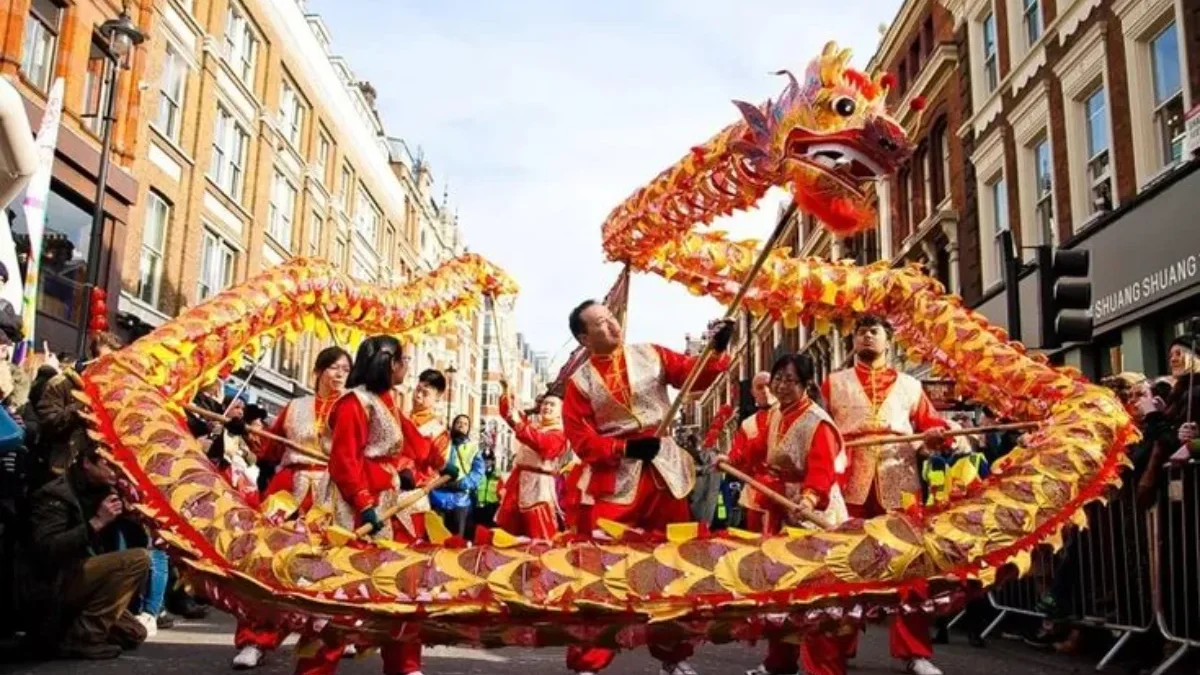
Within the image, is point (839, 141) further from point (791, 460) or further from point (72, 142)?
point (72, 142)

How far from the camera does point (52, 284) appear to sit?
584 inches

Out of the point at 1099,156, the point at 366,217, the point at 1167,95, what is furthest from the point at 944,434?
the point at 366,217

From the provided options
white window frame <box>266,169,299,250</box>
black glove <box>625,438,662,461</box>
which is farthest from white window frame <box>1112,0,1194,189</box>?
white window frame <box>266,169,299,250</box>

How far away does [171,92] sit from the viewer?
19422 mm

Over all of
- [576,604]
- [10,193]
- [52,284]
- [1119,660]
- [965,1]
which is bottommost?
[1119,660]

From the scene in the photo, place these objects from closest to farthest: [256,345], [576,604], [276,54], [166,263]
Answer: [576,604]
[256,345]
[166,263]
[276,54]

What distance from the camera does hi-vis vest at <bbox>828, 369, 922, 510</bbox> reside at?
567 cm

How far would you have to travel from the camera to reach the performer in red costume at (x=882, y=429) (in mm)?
5461

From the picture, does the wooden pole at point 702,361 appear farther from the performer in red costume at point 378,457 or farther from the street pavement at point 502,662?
the street pavement at point 502,662

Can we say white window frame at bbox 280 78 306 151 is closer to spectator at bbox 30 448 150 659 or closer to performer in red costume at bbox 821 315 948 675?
spectator at bbox 30 448 150 659

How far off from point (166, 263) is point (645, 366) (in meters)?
16.8

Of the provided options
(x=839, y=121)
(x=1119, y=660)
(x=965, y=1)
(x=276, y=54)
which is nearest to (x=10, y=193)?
(x=839, y=121)

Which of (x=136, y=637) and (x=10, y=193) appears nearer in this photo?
(x=10, y=193)

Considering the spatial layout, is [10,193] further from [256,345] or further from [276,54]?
[276,54]
